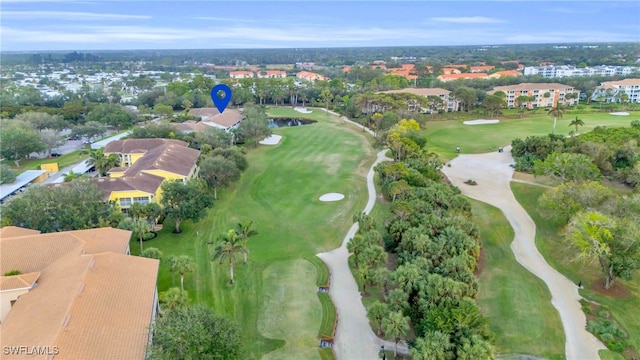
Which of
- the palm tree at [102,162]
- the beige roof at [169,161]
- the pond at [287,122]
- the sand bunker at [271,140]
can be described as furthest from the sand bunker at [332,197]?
the pond at [287,122]

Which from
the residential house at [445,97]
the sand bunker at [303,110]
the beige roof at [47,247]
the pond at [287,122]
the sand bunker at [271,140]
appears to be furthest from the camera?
the sand bunker at [303,110]

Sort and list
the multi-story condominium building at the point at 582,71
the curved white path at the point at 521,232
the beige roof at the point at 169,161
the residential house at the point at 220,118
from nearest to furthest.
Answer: the curved white path at the point at 521,232
the beige roof at the point at 169,161
the residential house at the point at 220,118
the multi-story condominium building at the point at 582,71

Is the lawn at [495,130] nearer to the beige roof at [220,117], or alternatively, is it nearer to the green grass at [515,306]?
the green grass at [515,306]

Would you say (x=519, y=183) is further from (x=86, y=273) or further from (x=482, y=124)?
(x=86, y=273)

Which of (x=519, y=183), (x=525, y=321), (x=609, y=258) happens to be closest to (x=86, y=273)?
(x=525, y=321)

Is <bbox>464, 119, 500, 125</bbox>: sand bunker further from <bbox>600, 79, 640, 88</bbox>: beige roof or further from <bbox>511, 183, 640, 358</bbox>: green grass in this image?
<bbox>511, 183, 640, 358</bbox>: green grass

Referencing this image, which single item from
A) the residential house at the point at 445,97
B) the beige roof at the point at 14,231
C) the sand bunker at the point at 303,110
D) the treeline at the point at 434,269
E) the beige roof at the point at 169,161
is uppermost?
the residential house at the point at 445,97
